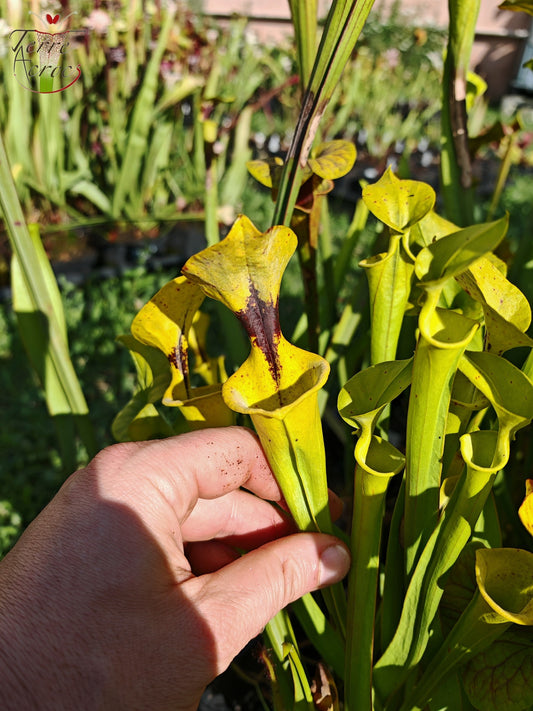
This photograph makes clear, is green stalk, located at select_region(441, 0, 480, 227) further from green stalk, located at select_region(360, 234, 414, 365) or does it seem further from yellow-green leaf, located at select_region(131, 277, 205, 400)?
yellow-green leaf, located at select_region(131, 277, 205, 400)

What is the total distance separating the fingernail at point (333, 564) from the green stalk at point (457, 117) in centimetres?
49

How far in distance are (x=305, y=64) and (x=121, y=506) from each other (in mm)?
486

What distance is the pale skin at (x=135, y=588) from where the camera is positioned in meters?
0.44

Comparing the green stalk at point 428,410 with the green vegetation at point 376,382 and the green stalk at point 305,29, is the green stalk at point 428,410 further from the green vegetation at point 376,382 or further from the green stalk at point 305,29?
the green stalk at point 305,29

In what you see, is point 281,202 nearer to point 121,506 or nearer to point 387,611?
point 121,506

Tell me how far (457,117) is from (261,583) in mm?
612

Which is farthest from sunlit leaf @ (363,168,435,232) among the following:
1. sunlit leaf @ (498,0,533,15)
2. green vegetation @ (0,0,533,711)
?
sunlit leaf @ (498,0,533,15)

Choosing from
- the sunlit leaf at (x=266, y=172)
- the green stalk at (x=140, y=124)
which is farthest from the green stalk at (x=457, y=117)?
the green stalk at (x=140, y=124)

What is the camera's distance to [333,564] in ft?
1.77

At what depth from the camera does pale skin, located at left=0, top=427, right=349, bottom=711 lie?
17.2 inches

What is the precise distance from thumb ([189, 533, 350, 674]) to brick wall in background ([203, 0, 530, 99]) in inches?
376

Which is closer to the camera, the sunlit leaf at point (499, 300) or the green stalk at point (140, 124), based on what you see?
the sunlit leaf at point (499, 300)

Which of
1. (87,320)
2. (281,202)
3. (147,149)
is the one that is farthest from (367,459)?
(147,149)

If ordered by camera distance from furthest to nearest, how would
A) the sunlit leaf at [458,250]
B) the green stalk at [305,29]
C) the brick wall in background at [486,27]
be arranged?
1. the brick wall in background at [486,27]
2. the green stalk at [305,29]
3. the sunlit leaf at [458,250]
